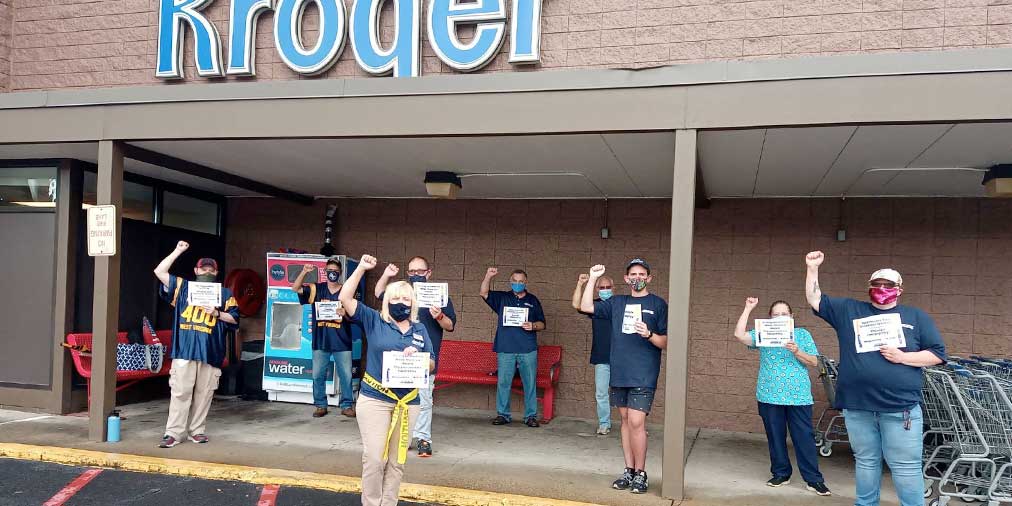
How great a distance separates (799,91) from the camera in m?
5.81

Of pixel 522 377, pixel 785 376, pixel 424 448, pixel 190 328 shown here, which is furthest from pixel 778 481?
pixel 190 328

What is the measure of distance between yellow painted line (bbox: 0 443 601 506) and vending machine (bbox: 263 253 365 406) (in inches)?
122

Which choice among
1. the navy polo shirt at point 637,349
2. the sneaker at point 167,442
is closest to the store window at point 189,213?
the sneaker at point 167,442

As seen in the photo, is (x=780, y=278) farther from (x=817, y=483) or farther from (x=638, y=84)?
(x=638, y=84)

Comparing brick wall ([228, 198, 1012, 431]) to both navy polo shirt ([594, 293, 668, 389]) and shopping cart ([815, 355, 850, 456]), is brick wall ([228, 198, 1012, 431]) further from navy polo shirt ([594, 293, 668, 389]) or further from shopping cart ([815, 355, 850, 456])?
navy polo shirt ([594, 293, 668, 389])

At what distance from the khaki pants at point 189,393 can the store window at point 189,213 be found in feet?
11.0

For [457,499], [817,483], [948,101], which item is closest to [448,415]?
[457,499]

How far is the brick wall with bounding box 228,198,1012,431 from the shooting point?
28.2 ft

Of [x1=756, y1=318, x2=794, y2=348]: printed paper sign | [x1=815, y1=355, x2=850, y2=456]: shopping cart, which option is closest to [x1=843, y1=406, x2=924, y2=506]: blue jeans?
[x1=756, y1=318, x2=794, y2=348]: printed paper sign

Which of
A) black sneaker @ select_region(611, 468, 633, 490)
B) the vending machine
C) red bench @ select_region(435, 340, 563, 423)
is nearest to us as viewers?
black sneaker @ select_region(611, 468, 633, 490)

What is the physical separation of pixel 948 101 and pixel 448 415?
6.36m

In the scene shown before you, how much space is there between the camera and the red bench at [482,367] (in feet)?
30.9

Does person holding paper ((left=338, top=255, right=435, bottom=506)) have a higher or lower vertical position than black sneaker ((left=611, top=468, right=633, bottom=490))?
higher

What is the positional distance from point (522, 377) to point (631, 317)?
316cm
